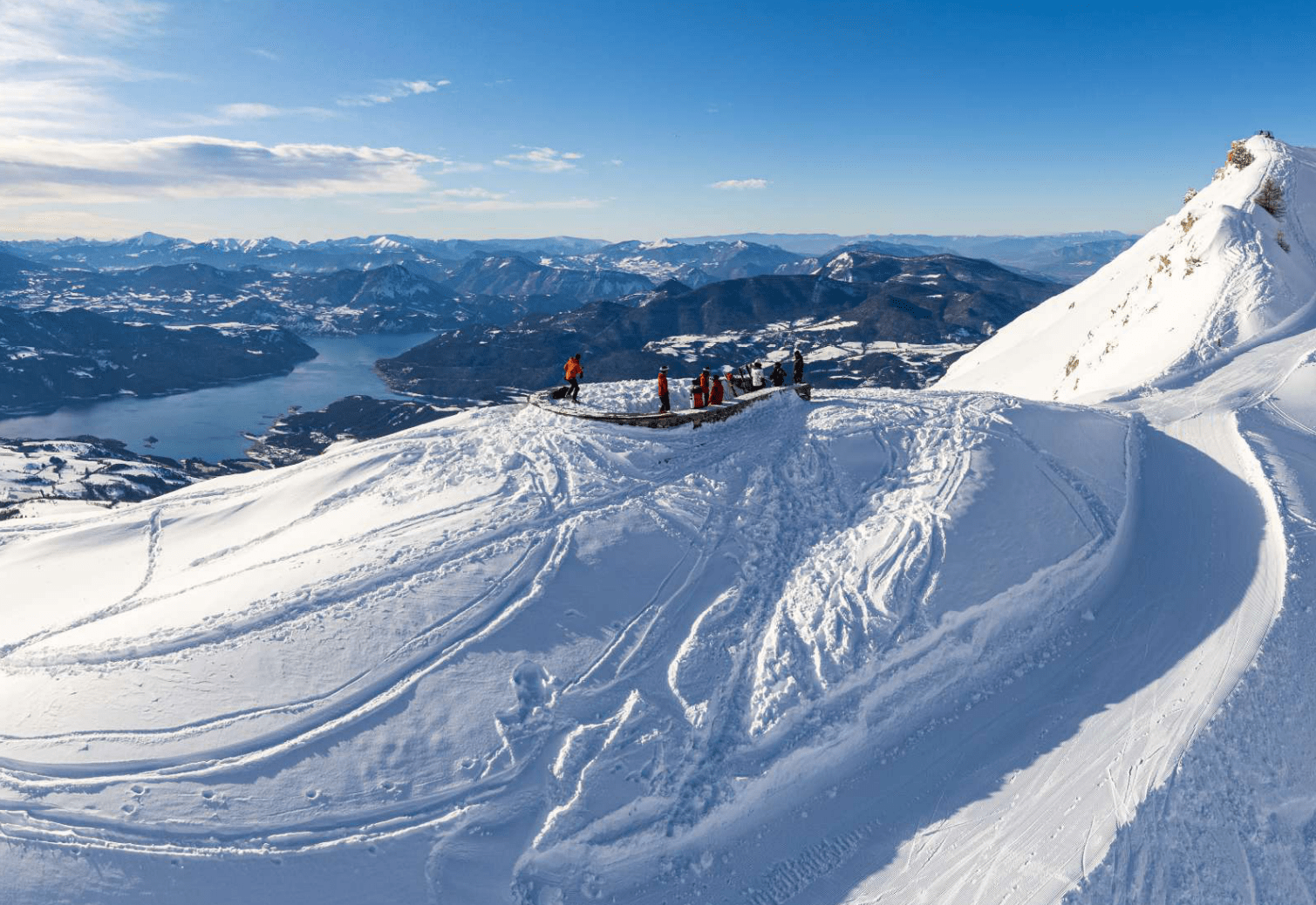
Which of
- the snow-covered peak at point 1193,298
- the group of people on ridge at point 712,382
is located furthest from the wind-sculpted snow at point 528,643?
the snow-covered peak at point 1193,298

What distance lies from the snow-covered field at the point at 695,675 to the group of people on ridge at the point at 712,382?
6.53 ft

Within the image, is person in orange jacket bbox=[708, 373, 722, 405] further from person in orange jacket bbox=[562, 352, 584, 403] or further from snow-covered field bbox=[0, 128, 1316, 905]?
person in orange jacket bbox=[562, 352, 584, 403]

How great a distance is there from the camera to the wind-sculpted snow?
1020 cm

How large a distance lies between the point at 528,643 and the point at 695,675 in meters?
3.57

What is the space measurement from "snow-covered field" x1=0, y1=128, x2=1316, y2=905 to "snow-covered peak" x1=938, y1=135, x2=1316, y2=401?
33.6 feet

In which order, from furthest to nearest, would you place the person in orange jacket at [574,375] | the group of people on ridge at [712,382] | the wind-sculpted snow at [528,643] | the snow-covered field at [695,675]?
1. the person in orange jacket at [574,375]
2. the group of people on ridge at [712,382]
3. the wind-sculpted snow at [528,643]
4. the snow-covered field at [695,675]

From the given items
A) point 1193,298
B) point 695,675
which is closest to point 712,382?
point 695,675

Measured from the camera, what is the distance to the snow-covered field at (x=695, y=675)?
396 inches

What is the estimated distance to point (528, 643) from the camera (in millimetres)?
13211

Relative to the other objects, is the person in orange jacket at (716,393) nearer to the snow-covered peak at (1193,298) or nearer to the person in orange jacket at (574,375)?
the person in orange jacket at (574,375)

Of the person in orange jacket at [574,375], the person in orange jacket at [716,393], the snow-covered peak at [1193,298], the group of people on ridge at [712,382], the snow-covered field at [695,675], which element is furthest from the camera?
the snow-covered peak at [1193,298]

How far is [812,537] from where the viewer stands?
1647 cm

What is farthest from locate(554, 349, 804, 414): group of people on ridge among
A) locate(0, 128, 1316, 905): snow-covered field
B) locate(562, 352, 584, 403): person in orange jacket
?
locate(0, 128, 1316, 905): snow-covered field

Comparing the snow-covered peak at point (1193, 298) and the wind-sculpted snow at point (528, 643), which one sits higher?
the snow-covered peak at point (1193, 298)
